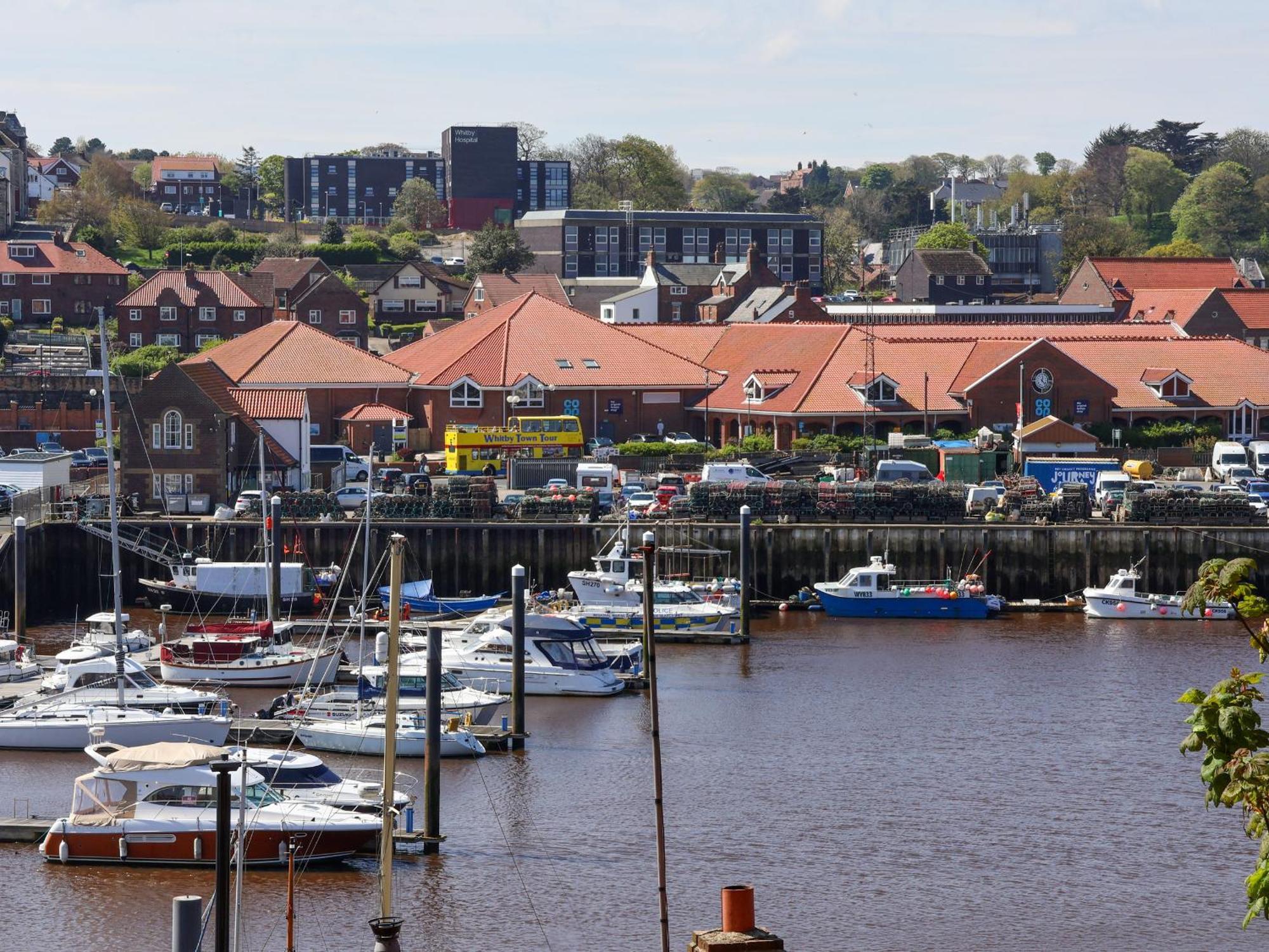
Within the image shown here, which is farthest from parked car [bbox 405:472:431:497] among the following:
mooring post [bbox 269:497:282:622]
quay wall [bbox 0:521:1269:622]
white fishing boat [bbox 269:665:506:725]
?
white fishing boat [bbox 269:665:506:725]

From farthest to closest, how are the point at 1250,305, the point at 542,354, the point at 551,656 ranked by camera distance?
the point at 1250,305
the point at 542,354
the point at 551,656

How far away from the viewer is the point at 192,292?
107 metres

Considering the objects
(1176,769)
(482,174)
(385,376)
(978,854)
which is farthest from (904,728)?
(482,174)

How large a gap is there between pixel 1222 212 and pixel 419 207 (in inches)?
2700

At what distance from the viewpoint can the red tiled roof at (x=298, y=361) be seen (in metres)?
78.7

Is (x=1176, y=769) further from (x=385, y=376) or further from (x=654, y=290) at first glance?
(x=654, y=290)

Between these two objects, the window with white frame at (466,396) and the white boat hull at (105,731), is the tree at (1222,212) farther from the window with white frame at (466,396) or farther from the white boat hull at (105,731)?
the white boat hull at (105,731)

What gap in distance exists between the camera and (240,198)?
623 ft

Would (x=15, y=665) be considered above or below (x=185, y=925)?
below

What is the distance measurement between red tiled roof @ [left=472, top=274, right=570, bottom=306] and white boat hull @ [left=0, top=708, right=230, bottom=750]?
70818mm

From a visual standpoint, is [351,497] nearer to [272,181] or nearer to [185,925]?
[185,925]

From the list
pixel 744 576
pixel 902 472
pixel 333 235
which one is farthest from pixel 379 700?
pixel 333 235

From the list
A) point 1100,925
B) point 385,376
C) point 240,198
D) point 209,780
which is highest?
point 240,198

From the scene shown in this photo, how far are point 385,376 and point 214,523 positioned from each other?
19560 millimetres
